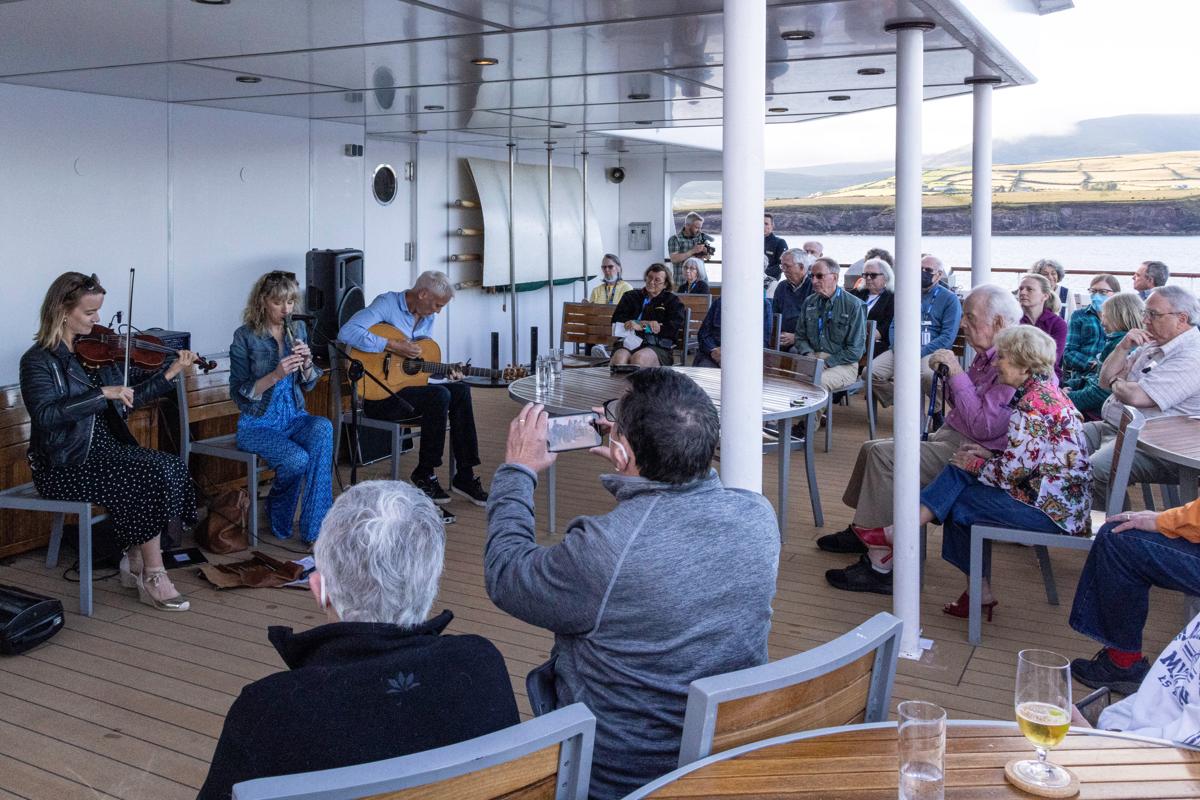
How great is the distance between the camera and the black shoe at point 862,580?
4.81 metres

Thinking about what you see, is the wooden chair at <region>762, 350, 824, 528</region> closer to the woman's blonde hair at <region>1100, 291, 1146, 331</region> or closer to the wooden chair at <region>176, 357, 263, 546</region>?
the woman's blonde hair at <region>1100, 291, 1146, 331</region>

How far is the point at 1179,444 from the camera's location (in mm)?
4059

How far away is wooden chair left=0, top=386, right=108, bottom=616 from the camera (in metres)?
4.41

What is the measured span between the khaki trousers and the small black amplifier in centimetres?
321

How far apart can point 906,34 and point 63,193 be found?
187 inches

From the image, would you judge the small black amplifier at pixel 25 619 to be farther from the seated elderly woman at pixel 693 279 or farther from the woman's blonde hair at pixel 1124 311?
the seated elderly woman at pixel 693 279

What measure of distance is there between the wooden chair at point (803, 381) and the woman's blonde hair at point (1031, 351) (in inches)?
58.3

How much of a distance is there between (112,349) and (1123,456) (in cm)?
410

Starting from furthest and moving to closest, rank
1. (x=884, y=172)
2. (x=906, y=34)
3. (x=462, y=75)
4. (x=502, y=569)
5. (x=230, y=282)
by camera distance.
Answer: (x=884, y=172), (x=230, y=282), (x=462, y=75), (x=906, y=34), (x=502, y=569)

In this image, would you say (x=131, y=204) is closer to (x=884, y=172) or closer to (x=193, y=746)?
(x=193, y=746)

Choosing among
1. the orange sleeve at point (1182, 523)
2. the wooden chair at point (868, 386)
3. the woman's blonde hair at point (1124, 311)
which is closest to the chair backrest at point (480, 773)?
the orange sleeve at point (1182, 523)

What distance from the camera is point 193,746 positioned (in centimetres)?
330

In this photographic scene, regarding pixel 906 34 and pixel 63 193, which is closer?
pixel 906 34

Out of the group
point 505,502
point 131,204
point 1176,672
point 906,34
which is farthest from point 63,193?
point 1176,672
